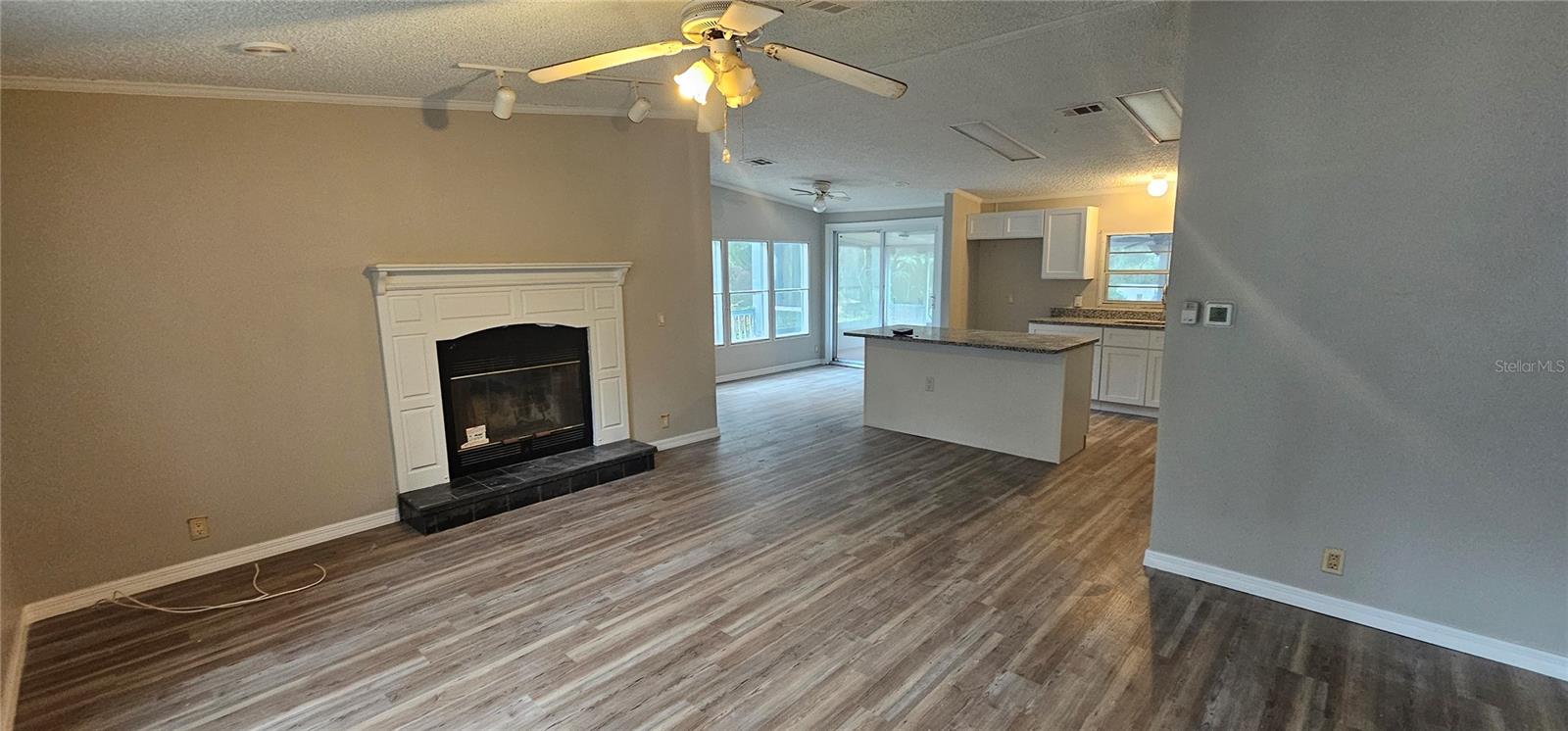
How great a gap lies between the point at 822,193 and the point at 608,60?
5.37 meters

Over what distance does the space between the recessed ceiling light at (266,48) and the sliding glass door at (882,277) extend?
6991 millimetres

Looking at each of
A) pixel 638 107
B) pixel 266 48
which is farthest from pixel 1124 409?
pixel 266 48

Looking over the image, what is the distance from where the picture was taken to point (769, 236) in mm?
8625

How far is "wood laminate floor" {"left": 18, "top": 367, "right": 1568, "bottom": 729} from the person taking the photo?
7.04 ft

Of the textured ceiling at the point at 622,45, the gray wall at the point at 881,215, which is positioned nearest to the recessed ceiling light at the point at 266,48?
the textured ceiling at the point at 622,45

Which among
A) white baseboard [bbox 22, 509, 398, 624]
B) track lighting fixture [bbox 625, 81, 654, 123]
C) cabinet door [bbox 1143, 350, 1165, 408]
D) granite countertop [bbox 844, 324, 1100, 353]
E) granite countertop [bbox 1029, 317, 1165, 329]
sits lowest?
white baseboard [bbox 22, 509, 398, 624]

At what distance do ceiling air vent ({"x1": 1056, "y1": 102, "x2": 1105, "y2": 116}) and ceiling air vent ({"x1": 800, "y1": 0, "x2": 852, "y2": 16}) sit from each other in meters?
2.04

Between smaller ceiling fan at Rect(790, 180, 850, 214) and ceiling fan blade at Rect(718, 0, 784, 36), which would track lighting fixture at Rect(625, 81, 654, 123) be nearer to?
ceiling fan blade at Rect(718, 0, 784, 36)

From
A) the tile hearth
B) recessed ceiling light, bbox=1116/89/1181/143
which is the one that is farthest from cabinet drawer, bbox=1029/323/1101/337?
the tile hearth

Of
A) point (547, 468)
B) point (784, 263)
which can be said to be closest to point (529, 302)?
point (547, 468)

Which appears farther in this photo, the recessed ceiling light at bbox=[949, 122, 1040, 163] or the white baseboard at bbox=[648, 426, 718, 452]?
the white baseboard at bbox=[648, 426, 718, 452]

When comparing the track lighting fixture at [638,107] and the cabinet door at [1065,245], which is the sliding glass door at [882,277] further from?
the track lighting fixture at [638,107]

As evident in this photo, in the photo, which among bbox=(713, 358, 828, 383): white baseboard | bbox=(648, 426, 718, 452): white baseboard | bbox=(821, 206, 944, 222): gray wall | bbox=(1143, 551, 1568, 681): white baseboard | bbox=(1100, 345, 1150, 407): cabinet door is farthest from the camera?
bbox=(821, 206, 944, 222): gray wall

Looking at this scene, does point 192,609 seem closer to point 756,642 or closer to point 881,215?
point 756,642
